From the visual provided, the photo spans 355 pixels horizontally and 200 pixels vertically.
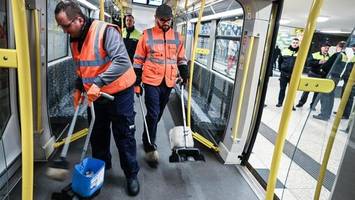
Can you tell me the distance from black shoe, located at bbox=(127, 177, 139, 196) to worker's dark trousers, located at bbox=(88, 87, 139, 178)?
0.05 metres

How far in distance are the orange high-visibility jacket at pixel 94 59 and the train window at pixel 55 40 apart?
1955 mm

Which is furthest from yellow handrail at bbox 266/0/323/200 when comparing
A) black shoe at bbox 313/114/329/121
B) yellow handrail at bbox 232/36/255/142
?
yellow handrail at bbox 232/36/255/142

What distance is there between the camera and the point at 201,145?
404cm

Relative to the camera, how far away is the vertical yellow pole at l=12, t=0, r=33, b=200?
1.03 metres

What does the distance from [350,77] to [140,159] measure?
276 centimetres

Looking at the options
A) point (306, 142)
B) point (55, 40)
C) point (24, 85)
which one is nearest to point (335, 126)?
point (306, 142)

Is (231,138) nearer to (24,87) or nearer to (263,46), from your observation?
(263,46)

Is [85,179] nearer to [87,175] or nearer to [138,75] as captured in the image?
[87,175]

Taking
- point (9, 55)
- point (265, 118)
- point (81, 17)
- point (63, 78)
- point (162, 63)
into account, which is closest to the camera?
point (9, 55)

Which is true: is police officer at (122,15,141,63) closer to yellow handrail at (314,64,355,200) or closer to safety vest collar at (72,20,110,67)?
safety vest collar at (72,20,110,67)

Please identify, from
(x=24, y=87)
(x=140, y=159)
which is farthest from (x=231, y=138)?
(x=24, y=87)

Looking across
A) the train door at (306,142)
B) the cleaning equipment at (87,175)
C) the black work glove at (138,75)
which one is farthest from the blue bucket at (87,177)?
the train door at (306,142)

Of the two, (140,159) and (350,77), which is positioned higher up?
(350,77)

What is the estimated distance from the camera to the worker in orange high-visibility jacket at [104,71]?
82.1 inches
